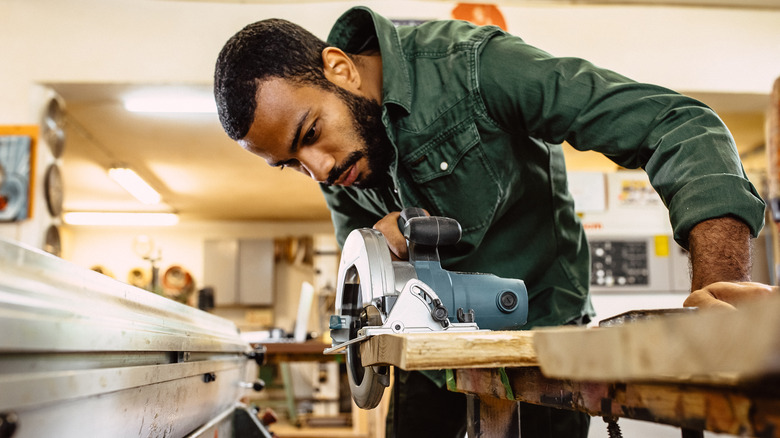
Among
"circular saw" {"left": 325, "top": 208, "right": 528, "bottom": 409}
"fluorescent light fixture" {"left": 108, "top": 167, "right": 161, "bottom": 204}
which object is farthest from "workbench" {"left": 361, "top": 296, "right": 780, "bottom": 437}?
"fluorescent light fixture" {"left": 108, "top": 167, "right": 161, "bottom": 204}

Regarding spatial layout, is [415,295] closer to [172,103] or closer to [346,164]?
[346,164]

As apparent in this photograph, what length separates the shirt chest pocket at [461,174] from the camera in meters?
1.24

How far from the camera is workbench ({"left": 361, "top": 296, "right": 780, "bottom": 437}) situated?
283 mm

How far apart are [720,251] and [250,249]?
8.51m

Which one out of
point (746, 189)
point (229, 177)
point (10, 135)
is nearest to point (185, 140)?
point (229, 177)

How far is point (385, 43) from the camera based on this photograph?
50.1 inches

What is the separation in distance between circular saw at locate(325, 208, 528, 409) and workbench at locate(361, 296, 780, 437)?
14cm

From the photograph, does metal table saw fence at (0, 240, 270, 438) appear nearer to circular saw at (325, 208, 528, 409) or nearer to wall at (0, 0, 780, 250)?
circular saw at (325, 208, 528, 409)

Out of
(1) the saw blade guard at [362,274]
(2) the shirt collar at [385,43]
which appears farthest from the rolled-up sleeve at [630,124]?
(1) the saw blade guard at [362,274]

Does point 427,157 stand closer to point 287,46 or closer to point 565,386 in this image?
point 287,46

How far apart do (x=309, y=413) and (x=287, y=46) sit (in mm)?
6274

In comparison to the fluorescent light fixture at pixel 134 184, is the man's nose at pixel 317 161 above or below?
below

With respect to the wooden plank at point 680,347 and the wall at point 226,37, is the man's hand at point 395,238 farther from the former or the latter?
the wall at point 226,37

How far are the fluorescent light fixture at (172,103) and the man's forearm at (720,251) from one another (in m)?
3.40
